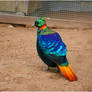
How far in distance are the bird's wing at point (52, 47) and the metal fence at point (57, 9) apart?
336cm

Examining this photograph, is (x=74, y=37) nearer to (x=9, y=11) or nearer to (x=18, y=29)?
(x=18, y=29)

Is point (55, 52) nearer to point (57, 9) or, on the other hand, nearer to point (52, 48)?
point (52, 48)

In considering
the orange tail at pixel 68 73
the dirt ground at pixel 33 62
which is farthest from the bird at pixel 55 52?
the dirt ground at pixel 33 62

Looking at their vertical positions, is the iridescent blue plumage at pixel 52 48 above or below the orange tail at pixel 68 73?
above

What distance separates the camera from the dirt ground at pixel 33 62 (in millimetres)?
3590

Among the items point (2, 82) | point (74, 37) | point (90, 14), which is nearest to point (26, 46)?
point (74, 37)

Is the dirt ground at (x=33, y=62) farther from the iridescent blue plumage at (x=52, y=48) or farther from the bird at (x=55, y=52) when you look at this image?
the iridescent blue plumage at (x=52, y=48)

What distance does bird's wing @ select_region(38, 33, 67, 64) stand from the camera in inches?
146

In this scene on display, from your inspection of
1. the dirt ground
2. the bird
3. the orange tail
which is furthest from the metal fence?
the orange tail

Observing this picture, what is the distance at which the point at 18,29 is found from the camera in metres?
6.97

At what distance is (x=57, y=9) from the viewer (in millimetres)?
7125

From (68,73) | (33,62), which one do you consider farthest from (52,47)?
(33,62)

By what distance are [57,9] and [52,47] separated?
3577 mm

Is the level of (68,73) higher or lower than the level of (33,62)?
higher
